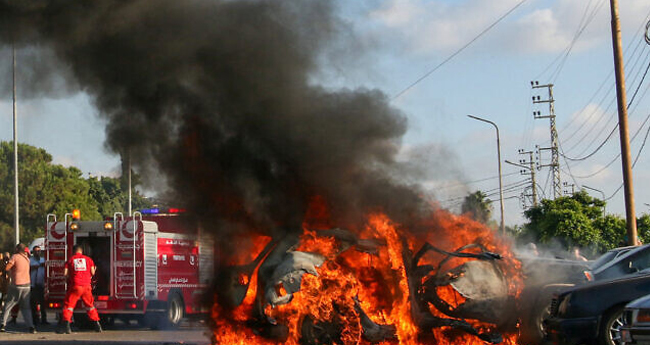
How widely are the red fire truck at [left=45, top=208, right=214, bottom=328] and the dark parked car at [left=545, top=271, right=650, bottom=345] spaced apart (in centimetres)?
800

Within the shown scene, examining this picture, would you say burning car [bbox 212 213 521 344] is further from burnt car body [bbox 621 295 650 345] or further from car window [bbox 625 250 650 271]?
car window [bbox 625 250 650 271]

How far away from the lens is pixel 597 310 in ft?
32.8

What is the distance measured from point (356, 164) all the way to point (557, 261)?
139 inches

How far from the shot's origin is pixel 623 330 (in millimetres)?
8781

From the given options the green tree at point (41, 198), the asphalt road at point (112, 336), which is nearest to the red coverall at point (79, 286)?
the asphalt road at point (112, 336)

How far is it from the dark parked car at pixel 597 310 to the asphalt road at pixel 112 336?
5316 millimetres

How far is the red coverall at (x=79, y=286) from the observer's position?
15.7 meters

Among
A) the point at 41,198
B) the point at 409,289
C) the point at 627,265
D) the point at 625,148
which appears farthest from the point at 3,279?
the point at 41,198

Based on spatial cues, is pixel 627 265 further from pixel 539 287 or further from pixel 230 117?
pixel 230 117

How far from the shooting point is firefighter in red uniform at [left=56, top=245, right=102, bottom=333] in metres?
15.7

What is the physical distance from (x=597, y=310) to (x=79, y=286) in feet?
32.5

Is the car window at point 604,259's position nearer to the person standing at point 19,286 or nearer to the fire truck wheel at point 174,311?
the fire truck wheel at point 174,311

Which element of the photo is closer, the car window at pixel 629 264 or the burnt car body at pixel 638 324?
the burnt car body at pixel 638 324

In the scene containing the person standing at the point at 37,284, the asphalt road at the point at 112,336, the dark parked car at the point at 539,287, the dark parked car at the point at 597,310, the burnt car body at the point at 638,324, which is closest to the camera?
the burnt car body at the point at 638,324
